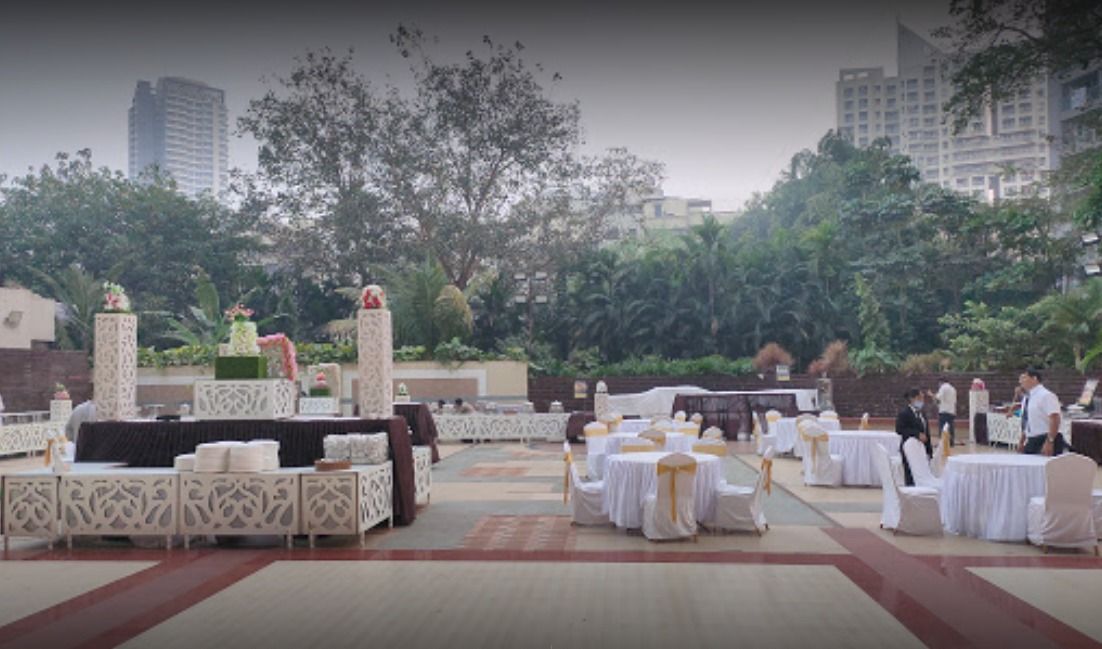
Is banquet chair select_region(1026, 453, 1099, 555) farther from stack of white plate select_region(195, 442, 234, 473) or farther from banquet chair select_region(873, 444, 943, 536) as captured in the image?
stack of white plate select_region(195, 442, 234, 473)

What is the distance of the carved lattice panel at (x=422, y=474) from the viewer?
11034 millimetres

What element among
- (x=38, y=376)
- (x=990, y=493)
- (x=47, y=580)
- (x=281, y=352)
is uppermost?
(x=281, y=352)

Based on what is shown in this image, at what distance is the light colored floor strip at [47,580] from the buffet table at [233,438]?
220cm

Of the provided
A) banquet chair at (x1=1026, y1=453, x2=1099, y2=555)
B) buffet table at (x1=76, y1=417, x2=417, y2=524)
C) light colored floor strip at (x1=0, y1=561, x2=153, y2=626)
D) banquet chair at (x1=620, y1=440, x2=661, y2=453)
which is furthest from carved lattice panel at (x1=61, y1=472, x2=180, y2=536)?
banquet chair at (x1=1026, y1=453, x2=1099, y2=555)

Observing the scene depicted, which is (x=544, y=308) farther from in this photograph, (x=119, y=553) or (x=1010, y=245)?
(x=119, y=553)

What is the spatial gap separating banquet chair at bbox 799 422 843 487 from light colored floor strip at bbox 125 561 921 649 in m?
5.50

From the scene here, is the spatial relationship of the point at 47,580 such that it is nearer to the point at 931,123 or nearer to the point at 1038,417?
the point at 1038,417

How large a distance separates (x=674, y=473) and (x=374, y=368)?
12.1ft

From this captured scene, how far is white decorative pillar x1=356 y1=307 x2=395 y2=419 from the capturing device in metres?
10.7

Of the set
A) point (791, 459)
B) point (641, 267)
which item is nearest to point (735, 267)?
point (641, 267)

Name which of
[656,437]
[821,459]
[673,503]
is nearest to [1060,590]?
[673,503]

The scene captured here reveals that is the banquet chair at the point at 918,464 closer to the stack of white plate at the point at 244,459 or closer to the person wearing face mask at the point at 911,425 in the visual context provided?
the person wearing face mask at the point at 911,425

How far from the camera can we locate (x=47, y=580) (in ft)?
24.3

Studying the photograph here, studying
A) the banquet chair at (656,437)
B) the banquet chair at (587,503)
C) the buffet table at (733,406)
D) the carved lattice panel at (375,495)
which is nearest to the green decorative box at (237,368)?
the carved lattice panel at (375,495)
